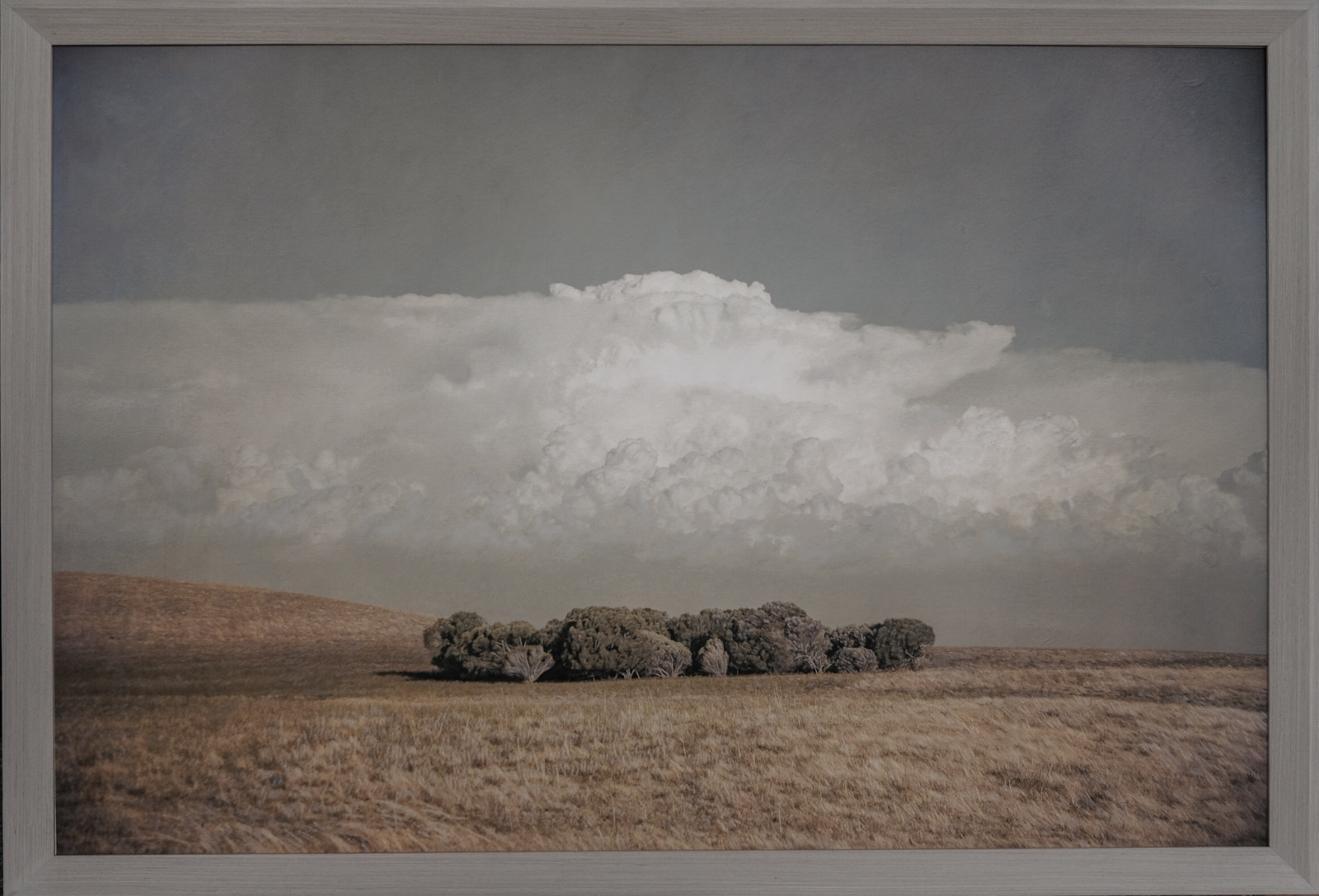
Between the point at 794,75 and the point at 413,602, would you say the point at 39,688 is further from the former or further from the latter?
the point at 794,75

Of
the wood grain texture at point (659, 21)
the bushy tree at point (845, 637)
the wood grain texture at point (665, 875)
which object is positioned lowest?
the wood grain texture at point (665, 875)

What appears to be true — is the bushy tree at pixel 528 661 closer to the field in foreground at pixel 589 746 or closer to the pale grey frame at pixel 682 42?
the field in foreground at pixel 589 746

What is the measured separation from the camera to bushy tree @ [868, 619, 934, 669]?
2342 millimetres

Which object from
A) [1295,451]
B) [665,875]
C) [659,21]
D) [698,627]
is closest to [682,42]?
[659,21]

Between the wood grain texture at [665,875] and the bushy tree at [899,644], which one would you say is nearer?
the wood grain texture at [665,875]

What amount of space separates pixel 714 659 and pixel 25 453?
209 centimetres

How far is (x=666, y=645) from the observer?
92.0 inches

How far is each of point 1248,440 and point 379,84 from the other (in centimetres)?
280

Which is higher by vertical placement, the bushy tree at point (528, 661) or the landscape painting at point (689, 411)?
the landscape painting at point (689, 411)

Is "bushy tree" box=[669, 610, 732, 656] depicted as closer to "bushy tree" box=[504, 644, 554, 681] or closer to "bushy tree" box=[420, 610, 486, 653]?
"bushy tree" box=[504, 644, 554, 681]

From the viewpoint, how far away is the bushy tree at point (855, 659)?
2.33 m

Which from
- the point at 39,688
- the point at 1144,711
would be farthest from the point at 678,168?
the point at 39,688

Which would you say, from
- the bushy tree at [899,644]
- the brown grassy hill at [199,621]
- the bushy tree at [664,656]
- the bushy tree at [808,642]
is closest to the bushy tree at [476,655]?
the brown grassy hill at [199,621]

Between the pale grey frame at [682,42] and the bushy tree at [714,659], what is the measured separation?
1.66 ft
